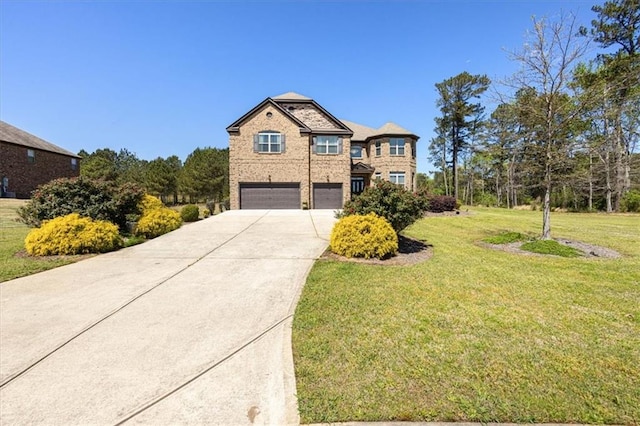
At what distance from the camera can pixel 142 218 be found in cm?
1148

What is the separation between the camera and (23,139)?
101ft

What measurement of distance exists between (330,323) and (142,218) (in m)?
10.3

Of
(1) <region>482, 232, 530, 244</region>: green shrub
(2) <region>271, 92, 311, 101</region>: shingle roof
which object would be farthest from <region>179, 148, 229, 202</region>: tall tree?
(1) <region>482, 232, 530, 244</region>: green shrub

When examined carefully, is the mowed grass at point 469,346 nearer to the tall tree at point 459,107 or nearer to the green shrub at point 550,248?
the green shrub at point 550,248

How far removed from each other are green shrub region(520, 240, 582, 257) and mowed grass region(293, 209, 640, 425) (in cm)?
189

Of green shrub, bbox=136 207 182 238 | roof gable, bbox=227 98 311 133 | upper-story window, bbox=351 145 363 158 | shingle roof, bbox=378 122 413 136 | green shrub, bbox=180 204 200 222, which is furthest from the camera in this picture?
upper-story window, bbox=351 145 363 158

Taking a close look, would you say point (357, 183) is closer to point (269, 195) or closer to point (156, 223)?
point (269, 195)

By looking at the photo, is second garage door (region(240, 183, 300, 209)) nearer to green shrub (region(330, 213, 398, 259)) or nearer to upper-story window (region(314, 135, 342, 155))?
upper-story window (region(314, 135, 342, 155))

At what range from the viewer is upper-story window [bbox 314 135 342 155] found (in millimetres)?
23391

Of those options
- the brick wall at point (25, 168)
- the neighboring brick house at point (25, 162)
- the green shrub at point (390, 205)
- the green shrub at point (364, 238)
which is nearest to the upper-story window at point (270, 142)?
the green shrub at point (390, 205)

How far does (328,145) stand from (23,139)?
33.0 metres

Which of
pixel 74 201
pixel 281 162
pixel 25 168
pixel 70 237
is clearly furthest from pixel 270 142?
pixel 25 168

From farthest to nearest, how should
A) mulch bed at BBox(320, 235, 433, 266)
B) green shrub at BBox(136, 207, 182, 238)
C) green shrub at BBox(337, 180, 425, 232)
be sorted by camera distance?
1. green shrub at BBox(136, 207, 182, 238)
2. green shrub at BBox(337, 180, 425, 232)
3. mulch bed at BBox(320, 235, 433, 266)

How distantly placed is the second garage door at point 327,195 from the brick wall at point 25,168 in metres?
26.5
